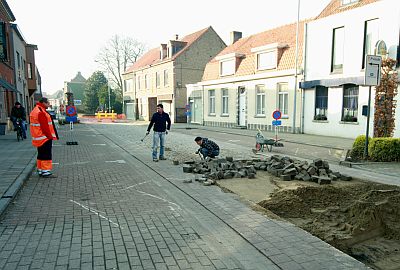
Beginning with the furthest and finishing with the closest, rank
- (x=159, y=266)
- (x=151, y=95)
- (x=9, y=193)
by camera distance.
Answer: (x=151, y=95)
(x=9, y=193)
(x=159, y=266)

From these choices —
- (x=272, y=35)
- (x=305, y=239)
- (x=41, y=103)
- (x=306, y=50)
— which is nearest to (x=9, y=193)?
(x=41, y=103)

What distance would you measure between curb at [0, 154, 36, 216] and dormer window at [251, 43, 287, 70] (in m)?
18.9

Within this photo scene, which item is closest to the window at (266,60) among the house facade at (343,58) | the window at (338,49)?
the house facade at (343,58)

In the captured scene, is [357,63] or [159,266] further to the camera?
[357,63]

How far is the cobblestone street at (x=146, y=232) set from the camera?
3.57m

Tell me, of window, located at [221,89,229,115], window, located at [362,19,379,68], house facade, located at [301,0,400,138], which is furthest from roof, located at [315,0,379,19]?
window, located at [221,89,229,115]

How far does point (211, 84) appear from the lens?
101 feet

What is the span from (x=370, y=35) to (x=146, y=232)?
17.0 meters

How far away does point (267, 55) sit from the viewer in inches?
940

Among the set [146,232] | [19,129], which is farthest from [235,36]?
[146,232]

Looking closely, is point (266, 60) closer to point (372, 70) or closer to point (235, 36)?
point (235, 36)

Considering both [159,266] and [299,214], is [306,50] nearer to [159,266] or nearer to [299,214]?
[299,214]

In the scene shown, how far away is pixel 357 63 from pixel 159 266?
688 inches

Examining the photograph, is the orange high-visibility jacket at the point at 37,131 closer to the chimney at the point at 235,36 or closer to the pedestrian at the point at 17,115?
the pedestrian at the point at 17,115
